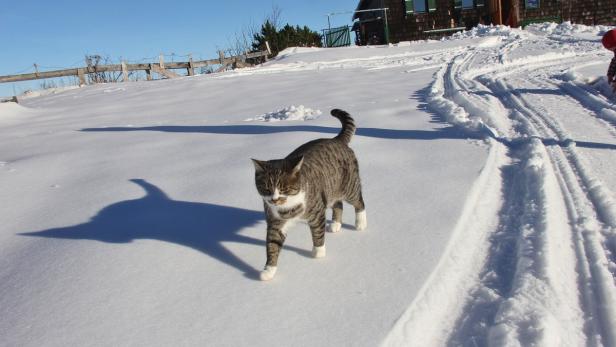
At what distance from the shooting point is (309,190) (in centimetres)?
269

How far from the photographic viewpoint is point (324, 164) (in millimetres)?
3018

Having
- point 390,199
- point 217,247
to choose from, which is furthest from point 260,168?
point 390,199

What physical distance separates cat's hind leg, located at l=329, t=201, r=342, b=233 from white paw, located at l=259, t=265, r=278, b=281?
79cm

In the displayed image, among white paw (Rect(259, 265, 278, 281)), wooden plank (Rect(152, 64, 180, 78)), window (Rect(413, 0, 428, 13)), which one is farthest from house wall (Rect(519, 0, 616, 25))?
white paw (Rect(259, 265, 278, 281))

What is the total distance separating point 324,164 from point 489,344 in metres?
1.54

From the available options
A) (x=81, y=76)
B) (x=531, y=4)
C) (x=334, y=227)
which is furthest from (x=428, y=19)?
(x=334, y=227)

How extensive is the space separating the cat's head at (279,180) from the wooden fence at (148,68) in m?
19.1

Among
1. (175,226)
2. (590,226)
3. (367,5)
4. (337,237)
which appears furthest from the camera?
(367,5)

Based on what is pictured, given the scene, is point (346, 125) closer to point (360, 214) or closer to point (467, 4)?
point (360, 214)

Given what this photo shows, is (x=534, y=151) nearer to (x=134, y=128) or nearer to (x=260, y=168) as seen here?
(x=260, y=168)

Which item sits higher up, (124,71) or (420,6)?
(420,6)

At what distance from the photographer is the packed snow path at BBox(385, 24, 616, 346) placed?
2.05 meters

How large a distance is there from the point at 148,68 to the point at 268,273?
20231 millimetres

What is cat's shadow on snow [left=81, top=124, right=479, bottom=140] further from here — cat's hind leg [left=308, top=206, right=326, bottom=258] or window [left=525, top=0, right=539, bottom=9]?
window [left=525, top=0, right=539, bottom=9]
